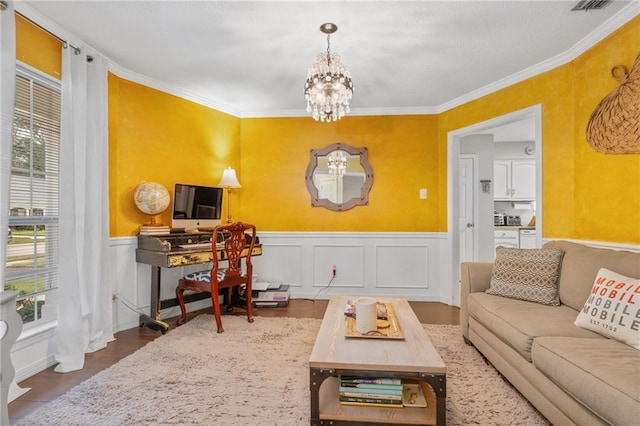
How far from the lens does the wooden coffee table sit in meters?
1.39

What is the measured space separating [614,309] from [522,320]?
424 millimetres

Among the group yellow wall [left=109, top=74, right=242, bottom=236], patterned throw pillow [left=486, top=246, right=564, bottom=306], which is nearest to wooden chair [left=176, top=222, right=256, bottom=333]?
yellow wall [left=109, top=74, right=242, bottom=236]

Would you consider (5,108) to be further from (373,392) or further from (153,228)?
(373,392)

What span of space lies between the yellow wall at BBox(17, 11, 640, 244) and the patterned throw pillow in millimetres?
532

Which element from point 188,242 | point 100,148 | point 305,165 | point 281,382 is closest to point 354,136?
point 305,165

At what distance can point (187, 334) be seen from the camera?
9.37ft

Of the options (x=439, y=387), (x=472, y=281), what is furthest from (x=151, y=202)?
(x=472, y=281)

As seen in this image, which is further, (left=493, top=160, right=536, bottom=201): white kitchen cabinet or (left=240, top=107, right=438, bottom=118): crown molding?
(left=493, top=160, right=536, bottom=201): white kitchen cabinet

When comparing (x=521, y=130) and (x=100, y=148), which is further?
(x=521, y=130)

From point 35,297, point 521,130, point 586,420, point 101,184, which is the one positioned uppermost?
point 521,130

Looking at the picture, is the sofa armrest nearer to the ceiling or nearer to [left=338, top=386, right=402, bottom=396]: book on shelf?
[left=338, top=386, right=402, bottom=396]: book on shelf

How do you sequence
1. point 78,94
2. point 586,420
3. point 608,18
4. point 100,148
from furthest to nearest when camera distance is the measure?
1. point 100,148
2. point 78,94
3. point 608,18
4. point 586,420

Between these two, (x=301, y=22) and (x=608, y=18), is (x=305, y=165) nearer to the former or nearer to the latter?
(x=301, y=22)

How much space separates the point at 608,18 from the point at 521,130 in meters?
2.97
